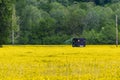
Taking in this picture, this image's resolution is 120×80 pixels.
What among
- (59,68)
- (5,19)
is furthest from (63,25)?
(59,68)

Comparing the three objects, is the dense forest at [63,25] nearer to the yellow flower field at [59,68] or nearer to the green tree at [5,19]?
the green tree at [5,19]

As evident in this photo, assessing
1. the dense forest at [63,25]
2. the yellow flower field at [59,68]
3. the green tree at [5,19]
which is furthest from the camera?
the dense forest at [63,25]

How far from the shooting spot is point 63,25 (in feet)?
425

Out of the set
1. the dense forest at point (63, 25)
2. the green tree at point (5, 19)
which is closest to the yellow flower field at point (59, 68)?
the green tree at point (5, 19)

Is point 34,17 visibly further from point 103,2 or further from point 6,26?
point 6,26

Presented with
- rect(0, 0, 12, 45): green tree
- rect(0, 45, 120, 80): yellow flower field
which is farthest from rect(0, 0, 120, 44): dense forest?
rect(0, 45, 120, 80): yellow flower field

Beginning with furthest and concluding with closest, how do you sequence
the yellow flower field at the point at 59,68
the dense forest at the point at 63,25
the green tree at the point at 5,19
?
the dense forest at the point at 63,25
the green tree at the point at 5,19
the yellow flower field at the point at 59,68

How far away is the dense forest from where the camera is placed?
392ft

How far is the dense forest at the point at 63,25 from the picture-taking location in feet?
392

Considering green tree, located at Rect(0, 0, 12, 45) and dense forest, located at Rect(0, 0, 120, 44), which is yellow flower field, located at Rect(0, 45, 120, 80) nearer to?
green tree, located at Rect(0, 0, 12, 45)

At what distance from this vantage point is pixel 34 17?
134 metres

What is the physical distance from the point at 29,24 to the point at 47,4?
24281mm

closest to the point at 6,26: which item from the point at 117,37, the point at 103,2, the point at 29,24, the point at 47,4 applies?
the point at 117,37

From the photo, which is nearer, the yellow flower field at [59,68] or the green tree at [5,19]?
the yellow flower field at [59,68]
